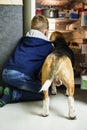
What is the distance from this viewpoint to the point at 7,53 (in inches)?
116

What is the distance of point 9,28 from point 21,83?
27.0 inches

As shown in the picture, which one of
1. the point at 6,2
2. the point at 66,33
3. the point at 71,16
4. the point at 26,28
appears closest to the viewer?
the point at 6,2

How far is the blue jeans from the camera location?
265 centimetres

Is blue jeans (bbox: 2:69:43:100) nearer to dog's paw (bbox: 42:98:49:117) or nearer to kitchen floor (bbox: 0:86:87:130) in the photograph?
kitchen floor (bbox: 0:86:87:130)

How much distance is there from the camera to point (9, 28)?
9.64 ft

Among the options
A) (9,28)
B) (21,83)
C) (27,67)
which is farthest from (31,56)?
(9,28)

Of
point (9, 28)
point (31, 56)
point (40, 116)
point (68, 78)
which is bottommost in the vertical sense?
point (40, 116)

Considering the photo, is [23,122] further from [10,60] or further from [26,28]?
[26,28]

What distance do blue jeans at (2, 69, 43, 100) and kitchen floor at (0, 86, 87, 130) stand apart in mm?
100

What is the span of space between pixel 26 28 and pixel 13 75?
819 millimetres

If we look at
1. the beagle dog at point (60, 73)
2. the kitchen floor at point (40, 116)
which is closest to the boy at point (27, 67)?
the kitchen floor at point (40, 116)

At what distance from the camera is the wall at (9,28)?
2908 millimetres

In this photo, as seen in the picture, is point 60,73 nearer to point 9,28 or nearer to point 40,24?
point 40,24

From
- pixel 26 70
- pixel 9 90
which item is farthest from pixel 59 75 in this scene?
pixel 9 90
